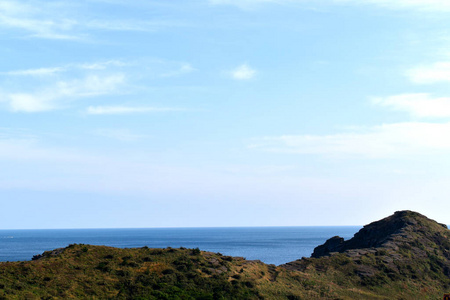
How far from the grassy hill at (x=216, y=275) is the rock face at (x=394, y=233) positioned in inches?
216

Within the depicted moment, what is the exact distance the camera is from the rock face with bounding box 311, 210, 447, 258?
102 meters

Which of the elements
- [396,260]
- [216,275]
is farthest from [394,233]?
[216,275]

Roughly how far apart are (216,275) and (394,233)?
60736 mm

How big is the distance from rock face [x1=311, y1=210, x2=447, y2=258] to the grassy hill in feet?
18.0

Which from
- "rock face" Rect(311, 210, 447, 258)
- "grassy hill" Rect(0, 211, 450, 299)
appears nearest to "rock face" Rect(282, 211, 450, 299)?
"rock face" Rect(311, 210, 447, 258)

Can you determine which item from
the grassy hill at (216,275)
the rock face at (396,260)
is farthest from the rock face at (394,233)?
the grassy hill at (216,275)

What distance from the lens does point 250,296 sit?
187 ft

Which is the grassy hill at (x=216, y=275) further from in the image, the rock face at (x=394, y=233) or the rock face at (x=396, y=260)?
the rock face at (x=394, y=233)

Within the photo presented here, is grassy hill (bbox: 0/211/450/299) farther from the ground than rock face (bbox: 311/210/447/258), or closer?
closer

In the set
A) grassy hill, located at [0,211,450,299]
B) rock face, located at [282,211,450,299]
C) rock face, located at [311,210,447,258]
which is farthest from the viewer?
rock face, located at [311,210,447,258]

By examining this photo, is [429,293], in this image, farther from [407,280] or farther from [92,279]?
[92,279]

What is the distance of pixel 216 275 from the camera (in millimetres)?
61094

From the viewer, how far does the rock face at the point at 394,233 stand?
102438 mm

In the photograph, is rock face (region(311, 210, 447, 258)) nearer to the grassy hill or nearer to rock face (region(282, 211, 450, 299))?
rock face (region(282, 211, 450, 299))
